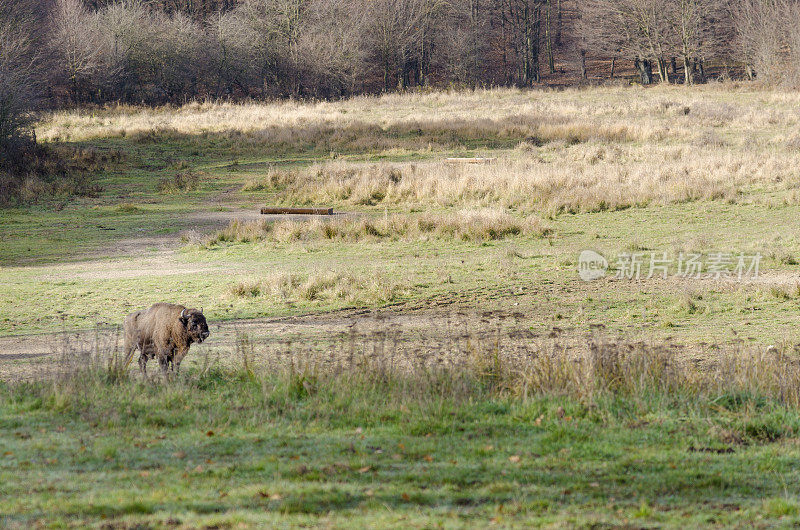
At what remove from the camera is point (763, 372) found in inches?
317

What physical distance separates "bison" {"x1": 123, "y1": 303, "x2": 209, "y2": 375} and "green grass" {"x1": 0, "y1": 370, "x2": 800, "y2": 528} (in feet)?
2.51

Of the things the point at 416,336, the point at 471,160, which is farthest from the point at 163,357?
the point at 471,160

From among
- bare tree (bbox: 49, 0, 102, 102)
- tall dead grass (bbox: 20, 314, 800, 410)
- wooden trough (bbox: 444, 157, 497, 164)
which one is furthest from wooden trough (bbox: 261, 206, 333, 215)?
bare tree (bbox: 49, 0, 102, 102)

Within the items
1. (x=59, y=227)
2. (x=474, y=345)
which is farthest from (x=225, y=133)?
(x=474, y=345)

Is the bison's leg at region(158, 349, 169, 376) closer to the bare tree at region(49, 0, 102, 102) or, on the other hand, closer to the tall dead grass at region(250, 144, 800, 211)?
the tall dead grass at region(250, 144, 800, 211)

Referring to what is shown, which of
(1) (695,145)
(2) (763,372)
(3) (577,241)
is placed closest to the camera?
(2) (763,372)

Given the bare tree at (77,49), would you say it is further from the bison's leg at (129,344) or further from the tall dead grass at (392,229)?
the bison's leg at (129,344)

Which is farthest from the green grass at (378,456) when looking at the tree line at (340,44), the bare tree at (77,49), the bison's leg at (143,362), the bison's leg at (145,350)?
the bare tree at (77,49)

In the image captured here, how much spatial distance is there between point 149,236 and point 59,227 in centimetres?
293

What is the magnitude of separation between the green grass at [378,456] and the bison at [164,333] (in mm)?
766

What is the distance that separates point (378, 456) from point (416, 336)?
5049 millimetres

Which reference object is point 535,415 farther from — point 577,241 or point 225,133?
point 225,133

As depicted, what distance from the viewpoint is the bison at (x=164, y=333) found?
928 centimetres

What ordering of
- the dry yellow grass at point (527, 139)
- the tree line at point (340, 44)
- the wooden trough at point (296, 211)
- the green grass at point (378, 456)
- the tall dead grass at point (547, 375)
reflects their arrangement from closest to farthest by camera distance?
the green grass at point (378, 456) → the tall dead grass at point (547, 375) → the wooden trough at point (296, 211) → the dry yellow grass at point (527, 139) → the tree line at point (340, 44)
